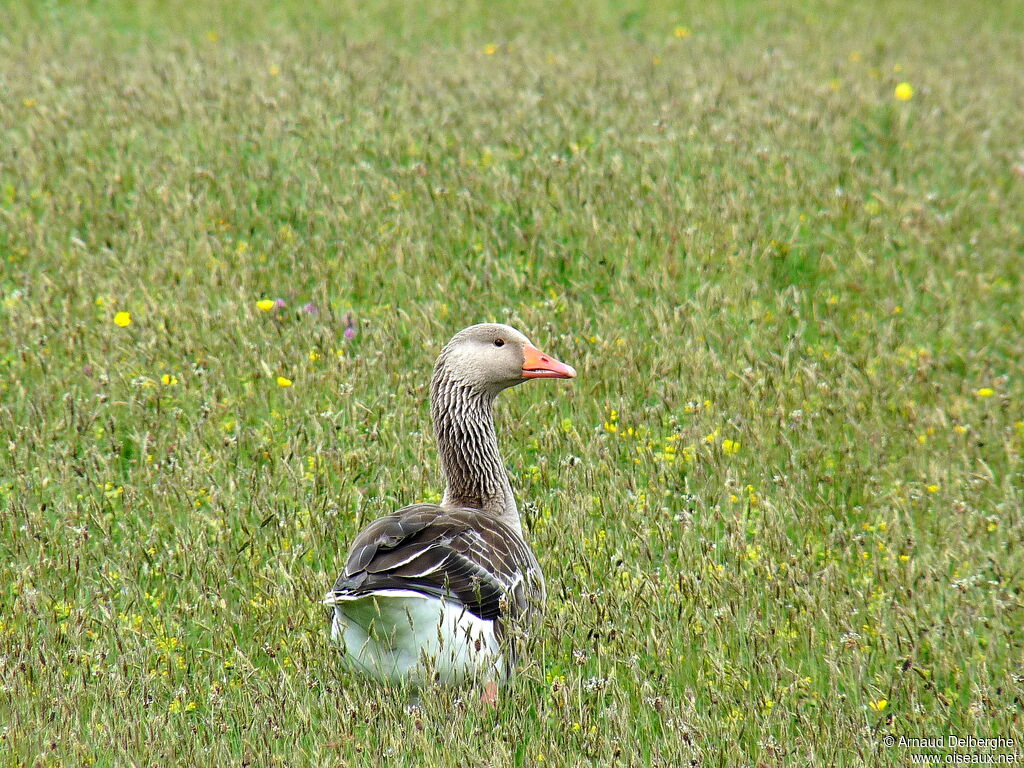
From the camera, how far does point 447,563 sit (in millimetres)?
4414

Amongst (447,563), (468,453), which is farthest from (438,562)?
(468,453)

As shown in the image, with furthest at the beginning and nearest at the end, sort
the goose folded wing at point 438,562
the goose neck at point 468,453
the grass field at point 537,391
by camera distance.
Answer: the goose neck at point 468,453 < the grass field at point 537,391 < the goose folded wing at point 438,562

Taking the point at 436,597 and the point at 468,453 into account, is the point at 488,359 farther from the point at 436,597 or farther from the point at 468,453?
the point at 436,597

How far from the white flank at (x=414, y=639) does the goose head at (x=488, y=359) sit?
1292 millimetres

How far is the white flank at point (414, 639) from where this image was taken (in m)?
4.31

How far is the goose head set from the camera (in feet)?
17.7

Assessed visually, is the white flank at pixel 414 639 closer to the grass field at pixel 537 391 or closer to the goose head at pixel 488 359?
the grass field at pixel 537 391

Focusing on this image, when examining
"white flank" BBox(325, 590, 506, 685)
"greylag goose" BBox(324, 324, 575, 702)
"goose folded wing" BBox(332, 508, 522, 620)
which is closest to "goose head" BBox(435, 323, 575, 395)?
"greylag goose" BBox(324, 324, 575, 702)

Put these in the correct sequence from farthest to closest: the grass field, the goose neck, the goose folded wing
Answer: the goose neck < the grass field < the goose folded wing

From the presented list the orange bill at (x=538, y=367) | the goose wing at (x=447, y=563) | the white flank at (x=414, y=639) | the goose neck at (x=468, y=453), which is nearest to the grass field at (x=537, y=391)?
the white flank at (x=414, y=639)

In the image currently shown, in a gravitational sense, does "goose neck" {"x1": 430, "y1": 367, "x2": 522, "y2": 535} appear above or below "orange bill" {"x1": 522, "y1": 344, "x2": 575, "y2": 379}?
below

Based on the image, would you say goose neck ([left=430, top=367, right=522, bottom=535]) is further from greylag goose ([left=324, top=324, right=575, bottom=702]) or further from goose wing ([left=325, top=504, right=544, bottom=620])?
goose wing ([left=325, top=504, right=544, bottom=620])

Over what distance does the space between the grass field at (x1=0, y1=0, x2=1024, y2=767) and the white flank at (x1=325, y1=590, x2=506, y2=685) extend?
0.16 m

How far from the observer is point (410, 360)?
748 cm
